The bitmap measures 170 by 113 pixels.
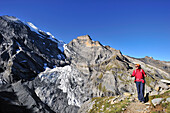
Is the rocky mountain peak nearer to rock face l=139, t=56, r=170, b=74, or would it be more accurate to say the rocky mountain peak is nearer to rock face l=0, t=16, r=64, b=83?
rock face l=0, t=16, r=64, b=83

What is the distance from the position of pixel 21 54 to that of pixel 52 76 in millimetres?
30830

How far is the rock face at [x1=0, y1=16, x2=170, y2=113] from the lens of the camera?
221ft

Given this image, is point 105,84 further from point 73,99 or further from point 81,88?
point 73,99

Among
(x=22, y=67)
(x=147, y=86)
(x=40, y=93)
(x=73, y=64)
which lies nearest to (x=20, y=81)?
(x=22, y=67)

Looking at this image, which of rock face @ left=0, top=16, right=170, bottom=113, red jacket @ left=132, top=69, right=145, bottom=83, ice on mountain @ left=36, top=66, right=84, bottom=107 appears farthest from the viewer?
ice on mountain @ left=36, top=66, right=84, bottom=107

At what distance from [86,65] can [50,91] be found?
39.7 metres

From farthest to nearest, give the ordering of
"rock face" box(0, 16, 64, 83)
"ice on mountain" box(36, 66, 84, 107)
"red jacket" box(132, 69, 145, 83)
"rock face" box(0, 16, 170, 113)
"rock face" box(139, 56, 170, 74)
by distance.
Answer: "rock face" box(139, 56, 170, 74), "rock face" box(0, 16, 64, 83), "ice on mountain" box(36, 66, 84, 107), "rock face" box(0, 16, 170, 113), "red jacket" box(132, 69, 145, 83)

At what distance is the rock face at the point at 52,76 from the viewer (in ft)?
221

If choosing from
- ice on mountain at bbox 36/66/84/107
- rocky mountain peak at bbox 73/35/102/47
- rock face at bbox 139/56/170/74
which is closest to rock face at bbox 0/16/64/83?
ice on mountain at bbox 36/66/84/107

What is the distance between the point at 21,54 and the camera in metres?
80.4

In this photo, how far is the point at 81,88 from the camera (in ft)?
265

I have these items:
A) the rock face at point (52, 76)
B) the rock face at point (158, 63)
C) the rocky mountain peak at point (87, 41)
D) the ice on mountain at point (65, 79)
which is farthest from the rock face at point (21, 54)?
the rock face at point (158, 63)

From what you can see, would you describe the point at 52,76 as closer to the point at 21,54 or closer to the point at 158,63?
the point at 21,54

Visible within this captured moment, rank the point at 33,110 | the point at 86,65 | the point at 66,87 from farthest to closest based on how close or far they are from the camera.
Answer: the point at 86,65
the point at 66,87
the point at 33,110
